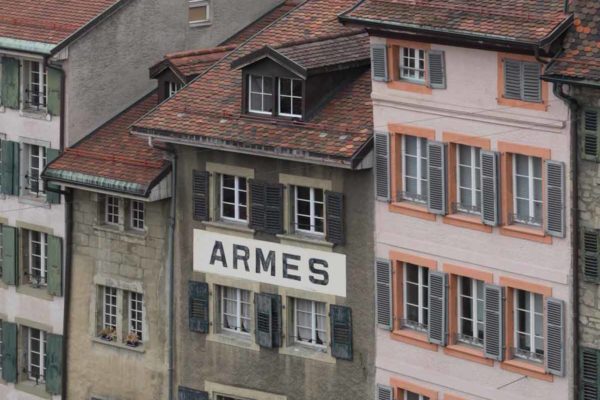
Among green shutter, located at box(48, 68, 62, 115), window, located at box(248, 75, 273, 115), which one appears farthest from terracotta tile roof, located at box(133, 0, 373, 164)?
green shutter, located at box(48, 68, 62, 115)

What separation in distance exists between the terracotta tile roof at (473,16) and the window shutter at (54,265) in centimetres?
1379

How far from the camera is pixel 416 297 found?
7588cm

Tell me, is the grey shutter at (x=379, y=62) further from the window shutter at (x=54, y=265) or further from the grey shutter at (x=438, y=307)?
the window shutter at (x=54, y=265)

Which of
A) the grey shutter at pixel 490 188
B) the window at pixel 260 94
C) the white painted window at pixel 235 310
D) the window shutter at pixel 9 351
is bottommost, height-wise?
the window shutter at pixel 9 351

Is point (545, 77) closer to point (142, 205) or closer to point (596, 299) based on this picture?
point (596, 299)

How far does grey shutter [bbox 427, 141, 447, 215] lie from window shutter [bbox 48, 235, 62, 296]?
13970mm

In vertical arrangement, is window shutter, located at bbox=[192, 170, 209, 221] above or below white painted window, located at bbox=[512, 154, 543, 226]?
below

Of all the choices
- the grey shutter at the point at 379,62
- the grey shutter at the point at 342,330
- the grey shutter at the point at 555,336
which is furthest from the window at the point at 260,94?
the grey shutter at the point at 555,336

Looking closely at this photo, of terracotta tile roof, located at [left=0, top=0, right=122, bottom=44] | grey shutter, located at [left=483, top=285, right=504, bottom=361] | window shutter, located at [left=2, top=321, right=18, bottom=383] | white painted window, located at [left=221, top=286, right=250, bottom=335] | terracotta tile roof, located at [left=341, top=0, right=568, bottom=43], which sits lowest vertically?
window shutter, located at [left=2, top=321, right=18, bottom=383]

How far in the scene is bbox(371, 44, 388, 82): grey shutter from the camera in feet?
246

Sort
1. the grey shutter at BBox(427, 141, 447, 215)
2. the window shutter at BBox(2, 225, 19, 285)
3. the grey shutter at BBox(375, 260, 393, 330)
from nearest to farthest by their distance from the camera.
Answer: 1. the grey shutter at BBox(427, 141, 447, 215)
2. the grey shutter at BBox(375, 260, 393, 330)
3. the window shutter at BBox(2, 225, 19, 285)

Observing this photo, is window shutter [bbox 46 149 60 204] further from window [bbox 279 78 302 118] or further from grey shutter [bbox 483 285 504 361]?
grey shutter [bbox 483 285 504 361]

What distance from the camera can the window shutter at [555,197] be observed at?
71375 millimetres

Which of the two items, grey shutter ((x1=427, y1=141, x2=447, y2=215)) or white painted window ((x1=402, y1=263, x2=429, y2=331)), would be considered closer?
grey shutter ((x1=427, y1=141, x2=447, y2=215))
